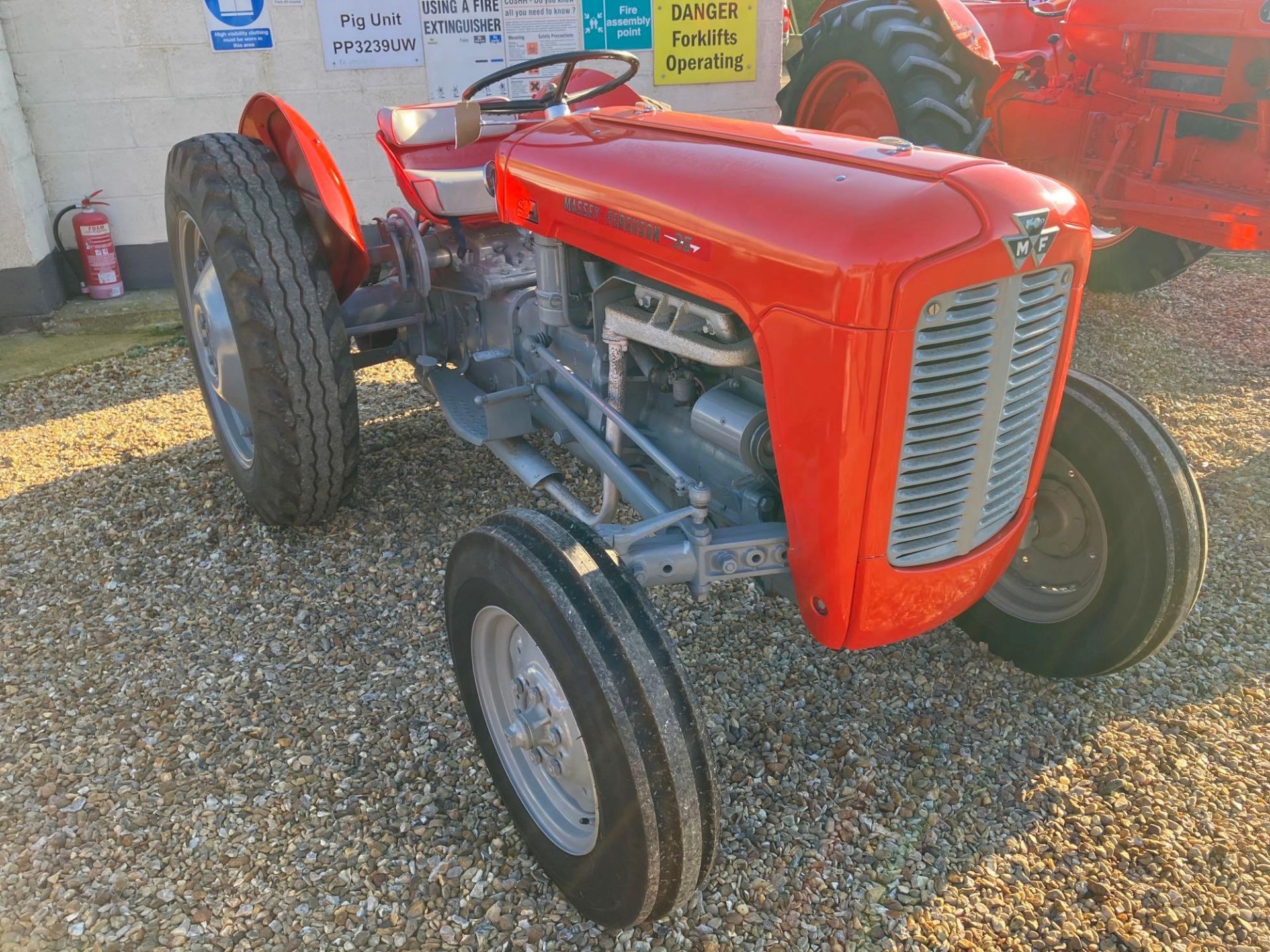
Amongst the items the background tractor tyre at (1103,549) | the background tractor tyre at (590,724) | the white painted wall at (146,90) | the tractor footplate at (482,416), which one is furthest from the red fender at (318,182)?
the white painted wall at (146,90)

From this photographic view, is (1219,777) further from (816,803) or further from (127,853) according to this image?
(127,853)

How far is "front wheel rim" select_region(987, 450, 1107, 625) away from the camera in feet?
7.80

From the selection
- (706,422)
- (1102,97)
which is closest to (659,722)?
(706,422)

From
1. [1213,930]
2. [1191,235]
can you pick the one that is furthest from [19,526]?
[1191,235]

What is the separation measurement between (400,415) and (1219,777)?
329 centimetres

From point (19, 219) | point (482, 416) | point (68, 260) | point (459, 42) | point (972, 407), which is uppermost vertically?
point (459, 42)

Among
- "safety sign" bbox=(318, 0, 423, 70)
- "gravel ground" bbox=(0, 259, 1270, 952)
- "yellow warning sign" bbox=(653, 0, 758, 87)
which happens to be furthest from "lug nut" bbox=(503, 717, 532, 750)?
"yellow warning sign" bbox=(653, 0, 758, 87)

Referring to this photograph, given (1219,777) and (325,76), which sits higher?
(325,76)

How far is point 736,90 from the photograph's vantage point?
21.6ft

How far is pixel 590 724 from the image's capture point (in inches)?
66.5

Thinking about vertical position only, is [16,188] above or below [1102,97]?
below

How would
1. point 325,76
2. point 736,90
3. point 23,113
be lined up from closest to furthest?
point 23,113 < point 325,76 < point 736,90

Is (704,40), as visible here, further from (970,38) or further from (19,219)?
(19,219)

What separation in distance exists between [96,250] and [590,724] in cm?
536
